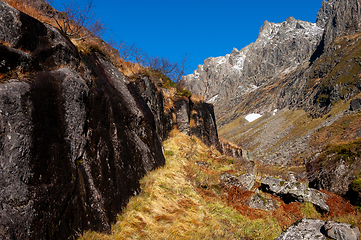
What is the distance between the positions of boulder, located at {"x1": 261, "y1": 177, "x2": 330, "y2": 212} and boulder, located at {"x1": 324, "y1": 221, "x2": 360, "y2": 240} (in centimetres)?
338

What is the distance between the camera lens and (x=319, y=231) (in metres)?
5.26

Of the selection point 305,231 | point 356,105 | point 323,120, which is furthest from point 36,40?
point 323,120

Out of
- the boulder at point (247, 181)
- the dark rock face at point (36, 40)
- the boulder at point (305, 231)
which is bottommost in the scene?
the boulder at point (305, 231)

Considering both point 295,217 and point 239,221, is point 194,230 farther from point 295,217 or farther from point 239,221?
point 295,217

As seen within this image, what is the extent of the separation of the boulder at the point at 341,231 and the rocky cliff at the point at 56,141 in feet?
16.4

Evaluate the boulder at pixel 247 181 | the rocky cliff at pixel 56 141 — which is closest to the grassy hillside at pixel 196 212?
the rocky cliff at pixel 56 141

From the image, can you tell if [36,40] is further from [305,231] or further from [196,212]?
[305,231]

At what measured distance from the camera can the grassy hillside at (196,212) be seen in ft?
16.7

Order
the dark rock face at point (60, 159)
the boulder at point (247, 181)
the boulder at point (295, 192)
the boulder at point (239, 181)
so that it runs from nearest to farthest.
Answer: the dark rock face at point (60, 159), the boulder at point (295, 192), the boulder at point (239, 181), the boulder at point (247, 181)

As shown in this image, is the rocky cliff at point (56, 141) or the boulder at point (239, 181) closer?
the rocky cliff at point (56, 141)

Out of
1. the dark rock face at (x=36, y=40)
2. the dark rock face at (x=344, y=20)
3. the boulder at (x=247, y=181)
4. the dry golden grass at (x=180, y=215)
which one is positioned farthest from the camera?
the dark rock face at (x=344, y=20)

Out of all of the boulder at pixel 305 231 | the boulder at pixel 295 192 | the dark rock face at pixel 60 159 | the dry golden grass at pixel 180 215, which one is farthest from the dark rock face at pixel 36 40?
the boulder at pixel 295 192

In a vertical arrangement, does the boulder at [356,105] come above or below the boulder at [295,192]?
below

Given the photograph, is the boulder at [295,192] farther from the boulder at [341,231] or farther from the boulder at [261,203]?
the boulder at [341,231]
